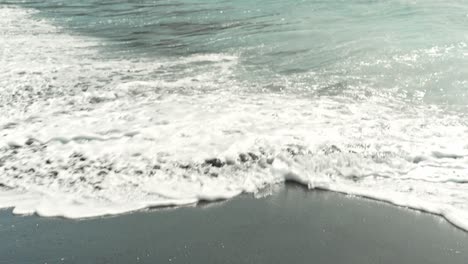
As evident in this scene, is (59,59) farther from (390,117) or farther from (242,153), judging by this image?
(390,117)

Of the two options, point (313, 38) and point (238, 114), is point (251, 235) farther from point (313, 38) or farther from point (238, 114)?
point (313, 38)

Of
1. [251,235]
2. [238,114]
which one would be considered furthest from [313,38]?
[251,235]

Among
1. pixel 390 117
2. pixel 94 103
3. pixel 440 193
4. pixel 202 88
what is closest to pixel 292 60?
pixel 202 88

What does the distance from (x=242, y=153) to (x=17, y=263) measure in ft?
8.57

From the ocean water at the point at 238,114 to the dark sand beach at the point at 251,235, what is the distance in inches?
8.2

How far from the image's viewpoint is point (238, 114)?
6.51m

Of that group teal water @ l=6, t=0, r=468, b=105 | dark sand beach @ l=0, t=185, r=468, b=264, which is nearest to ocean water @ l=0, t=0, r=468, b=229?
teal water @ l=6, t=0, r=468, b=105

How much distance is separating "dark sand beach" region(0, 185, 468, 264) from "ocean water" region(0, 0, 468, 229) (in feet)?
0.69

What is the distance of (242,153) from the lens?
532 centimetres

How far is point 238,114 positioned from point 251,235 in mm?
2862

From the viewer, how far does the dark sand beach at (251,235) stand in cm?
361

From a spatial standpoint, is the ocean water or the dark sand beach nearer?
the dark sand beach

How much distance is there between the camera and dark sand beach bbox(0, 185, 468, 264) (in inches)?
142

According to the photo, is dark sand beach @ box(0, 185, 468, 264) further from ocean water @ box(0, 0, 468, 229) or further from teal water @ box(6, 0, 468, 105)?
teal water @ box(6, 0, 468, 105)
